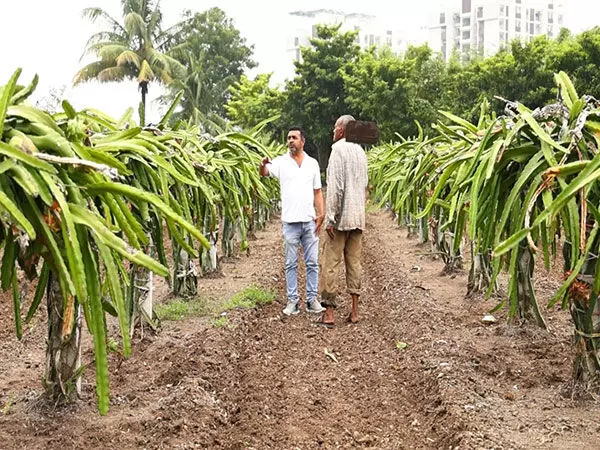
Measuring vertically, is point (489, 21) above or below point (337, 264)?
above

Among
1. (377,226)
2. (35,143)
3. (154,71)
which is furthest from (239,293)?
(154,71)

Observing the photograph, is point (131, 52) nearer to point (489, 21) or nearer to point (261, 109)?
point (261, 109)

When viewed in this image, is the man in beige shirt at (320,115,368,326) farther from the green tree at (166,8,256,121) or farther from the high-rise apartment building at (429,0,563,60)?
the high-rise apartment building at (429,0,563,60)

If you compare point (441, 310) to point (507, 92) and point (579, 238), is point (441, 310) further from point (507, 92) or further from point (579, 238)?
point (507, 92)

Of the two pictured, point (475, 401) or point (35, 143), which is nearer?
point (35, 143)

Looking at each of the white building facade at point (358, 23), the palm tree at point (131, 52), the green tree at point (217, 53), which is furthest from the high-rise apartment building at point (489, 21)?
the palm tree at point (131, 52)

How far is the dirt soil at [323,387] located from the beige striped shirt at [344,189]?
0.95 meters

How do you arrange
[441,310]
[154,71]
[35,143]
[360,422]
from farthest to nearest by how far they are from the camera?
[154,71], [441,310], [360,422], [35,143]

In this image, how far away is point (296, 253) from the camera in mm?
7105

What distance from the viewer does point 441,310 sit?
6.71 m

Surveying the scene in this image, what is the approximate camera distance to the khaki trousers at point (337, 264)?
6703 mm

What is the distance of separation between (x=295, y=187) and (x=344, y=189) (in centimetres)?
56

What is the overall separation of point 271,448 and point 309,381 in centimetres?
117

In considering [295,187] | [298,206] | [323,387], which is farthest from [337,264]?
[323,387]
